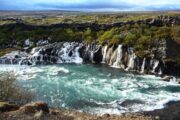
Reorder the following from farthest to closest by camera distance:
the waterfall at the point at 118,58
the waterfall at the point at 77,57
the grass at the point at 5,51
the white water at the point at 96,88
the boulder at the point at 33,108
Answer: the grass at the point at 5,51 → the waterfall at the point at 77,57 → the waterfall at the point at 118,58 → the white water at the point at 96,88 → the boulder at the point at 33,108

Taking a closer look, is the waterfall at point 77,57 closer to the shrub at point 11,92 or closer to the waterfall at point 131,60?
the waterfall at point 131,60

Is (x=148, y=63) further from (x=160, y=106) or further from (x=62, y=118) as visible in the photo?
(x=62, y=118)

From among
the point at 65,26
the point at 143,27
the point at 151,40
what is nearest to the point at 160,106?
the point at 151,40

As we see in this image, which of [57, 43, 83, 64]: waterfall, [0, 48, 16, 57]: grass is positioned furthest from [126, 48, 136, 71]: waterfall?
[0, 48, 16, 57]: grass

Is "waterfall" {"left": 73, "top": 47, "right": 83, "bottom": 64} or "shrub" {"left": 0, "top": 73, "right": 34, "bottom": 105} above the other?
"shrub" {"left": 0, "top": 73, "right": 34, "bottom": 105}

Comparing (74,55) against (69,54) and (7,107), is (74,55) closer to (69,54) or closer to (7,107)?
(69,54)

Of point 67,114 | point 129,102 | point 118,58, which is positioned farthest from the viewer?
point 118,58

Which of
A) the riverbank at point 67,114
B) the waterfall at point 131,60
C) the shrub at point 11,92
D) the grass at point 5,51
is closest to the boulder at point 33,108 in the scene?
the riverbank at point 67,114

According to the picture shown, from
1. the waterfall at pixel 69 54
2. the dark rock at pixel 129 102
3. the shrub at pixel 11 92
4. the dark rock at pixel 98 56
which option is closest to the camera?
the shrub at pixel 11 92

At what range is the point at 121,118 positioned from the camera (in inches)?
1770

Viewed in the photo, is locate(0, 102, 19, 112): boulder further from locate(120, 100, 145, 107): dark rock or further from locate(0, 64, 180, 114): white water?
locate(120, 100, 145, 107): dark rock

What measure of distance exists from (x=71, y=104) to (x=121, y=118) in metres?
8.93

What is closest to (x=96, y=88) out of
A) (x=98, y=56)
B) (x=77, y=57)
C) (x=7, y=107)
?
(x=7, y=107)

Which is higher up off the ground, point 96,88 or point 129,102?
point 129,102
